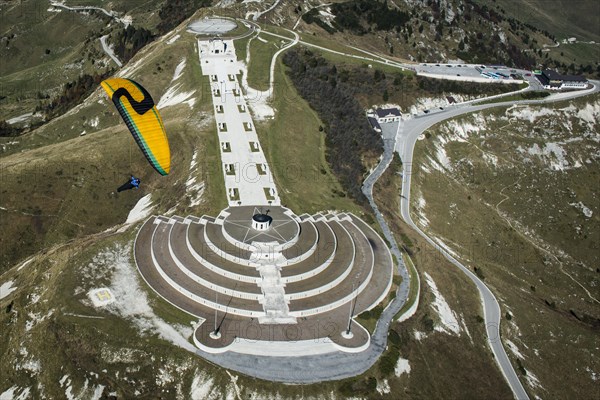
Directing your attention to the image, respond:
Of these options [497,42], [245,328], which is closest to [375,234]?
A: [245,328]

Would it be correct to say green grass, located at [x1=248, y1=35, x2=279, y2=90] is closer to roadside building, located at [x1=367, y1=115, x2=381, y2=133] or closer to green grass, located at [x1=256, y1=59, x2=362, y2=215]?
green grass, located at [x1=256, y1=59, x2=362, y2=215]

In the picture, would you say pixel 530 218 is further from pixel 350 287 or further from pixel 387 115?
pixel 350 287

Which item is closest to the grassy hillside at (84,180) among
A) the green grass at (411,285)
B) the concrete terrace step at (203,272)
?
the concrete terrace step at (203,272)

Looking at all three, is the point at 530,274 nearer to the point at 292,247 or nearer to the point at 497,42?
the point at 292,247

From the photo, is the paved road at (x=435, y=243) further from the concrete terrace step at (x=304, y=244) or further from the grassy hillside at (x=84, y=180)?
the grassy hillside at (x=84, y=180)

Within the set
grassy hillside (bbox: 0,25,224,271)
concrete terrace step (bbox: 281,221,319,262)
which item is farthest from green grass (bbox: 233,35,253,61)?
concrete terrace step (bbox: 281,221,319,262)

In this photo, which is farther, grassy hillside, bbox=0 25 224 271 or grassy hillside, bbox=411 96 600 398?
grassy hillside, bbox=0 25 224 271

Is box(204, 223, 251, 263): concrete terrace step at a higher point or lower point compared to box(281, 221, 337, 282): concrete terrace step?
higher
